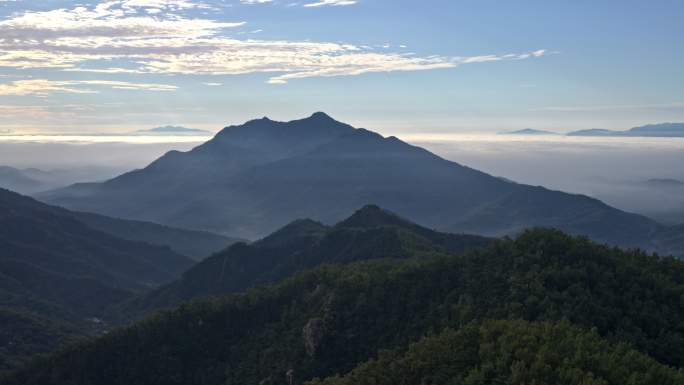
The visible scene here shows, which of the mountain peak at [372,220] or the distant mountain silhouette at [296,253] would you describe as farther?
the mountain peak at [372,220]

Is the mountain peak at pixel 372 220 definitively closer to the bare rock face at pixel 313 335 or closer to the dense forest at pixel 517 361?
the bare rock face at pixel 313 335

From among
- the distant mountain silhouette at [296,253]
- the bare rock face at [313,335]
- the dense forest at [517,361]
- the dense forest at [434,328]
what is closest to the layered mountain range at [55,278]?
the distant mountain silhouette at [296,253]

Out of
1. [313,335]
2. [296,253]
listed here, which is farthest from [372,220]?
[313,335]

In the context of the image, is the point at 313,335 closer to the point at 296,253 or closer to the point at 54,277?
the point at 296,253

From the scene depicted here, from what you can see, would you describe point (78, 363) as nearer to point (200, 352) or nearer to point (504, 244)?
point (200, 352)

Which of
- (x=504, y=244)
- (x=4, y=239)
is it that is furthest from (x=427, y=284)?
(x=4, y=239)

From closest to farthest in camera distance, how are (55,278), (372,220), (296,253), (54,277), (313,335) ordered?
(313,335) < (296,253) < (372,220) < (55,278) < (54,277)
